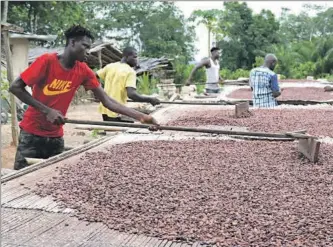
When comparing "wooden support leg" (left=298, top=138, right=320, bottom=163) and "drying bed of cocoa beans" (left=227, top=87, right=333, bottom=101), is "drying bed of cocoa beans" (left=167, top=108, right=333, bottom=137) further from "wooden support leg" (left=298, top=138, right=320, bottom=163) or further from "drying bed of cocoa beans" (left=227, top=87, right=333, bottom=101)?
"drying bed of cocoa beans" (left=227, top=87, right=333, bottom=101)

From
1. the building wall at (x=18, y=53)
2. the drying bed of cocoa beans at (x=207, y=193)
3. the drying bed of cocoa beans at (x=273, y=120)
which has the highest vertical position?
the building wall at (x=18, y=53)

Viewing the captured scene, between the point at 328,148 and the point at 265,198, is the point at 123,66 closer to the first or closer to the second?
the point at 328,148

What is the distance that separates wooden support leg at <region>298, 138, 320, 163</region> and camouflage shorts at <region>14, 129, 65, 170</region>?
182 centimetres

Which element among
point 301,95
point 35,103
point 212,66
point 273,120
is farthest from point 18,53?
point 35,103

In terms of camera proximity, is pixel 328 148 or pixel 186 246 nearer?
pixel 186 246

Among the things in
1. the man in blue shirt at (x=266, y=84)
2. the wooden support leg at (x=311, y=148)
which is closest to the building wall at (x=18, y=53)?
the man in blue shirt at (x=266, y=84)

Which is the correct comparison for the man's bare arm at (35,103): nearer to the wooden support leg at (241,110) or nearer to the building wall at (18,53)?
the wooden support leg at (241,110)

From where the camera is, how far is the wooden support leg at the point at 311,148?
3152 mm

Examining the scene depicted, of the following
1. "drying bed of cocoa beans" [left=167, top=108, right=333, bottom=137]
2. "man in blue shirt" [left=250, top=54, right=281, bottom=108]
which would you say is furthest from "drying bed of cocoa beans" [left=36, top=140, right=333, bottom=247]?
"man in blue shirt" [left=250, top=54, right=281, bottom=108]

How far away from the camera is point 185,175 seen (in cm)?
291

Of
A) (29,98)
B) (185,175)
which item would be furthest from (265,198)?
(29,98)

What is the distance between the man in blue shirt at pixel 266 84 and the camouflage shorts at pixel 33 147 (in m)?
3.66

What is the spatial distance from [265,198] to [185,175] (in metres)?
0.64

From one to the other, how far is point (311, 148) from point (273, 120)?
2.07 metres
